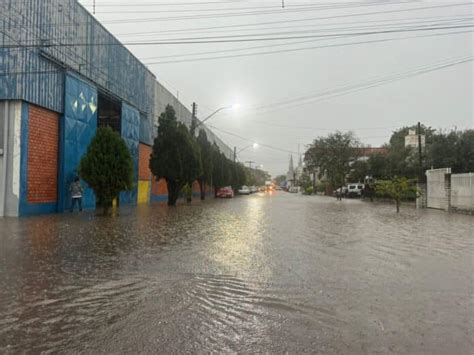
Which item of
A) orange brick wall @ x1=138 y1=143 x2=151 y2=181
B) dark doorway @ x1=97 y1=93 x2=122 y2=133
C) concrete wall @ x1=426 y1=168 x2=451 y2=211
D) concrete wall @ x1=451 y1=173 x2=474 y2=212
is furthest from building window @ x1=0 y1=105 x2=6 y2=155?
concrete wall @ x1=426 y1=168 x2=451 y2=211

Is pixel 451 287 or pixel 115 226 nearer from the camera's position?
pixel 451 287

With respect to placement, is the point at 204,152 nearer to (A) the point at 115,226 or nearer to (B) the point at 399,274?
(A) the point at 115,226

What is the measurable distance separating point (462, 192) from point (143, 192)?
2185cm

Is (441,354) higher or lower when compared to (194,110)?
lower

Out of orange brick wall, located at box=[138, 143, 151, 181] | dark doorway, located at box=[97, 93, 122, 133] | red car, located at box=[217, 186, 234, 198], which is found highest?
dark doorway, located at box=[97, 93, 122, 133]

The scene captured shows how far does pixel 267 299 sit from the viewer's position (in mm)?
5938

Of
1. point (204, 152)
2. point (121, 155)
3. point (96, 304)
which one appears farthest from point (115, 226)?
point (204, 152)

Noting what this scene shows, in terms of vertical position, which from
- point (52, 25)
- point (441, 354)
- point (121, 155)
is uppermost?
→ point (52, 25)

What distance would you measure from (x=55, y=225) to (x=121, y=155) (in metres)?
5.60

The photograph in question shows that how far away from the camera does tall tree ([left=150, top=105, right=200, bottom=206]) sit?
1205 inches

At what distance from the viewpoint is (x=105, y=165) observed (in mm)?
19719

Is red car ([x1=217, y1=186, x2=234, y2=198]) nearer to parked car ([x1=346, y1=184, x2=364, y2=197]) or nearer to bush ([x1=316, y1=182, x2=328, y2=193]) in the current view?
parked car ([x1=346, y1=184, x2=364, y2=197])

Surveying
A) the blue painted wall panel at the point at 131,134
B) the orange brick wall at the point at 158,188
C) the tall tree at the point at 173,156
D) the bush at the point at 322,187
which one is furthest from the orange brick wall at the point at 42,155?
the bush at the point at 322,187

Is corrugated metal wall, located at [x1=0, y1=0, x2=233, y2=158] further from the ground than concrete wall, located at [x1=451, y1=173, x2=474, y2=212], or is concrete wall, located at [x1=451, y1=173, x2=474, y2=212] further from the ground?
corrugated metal wall, located at [x1=0, y1=0, x2=233, y2=158]
